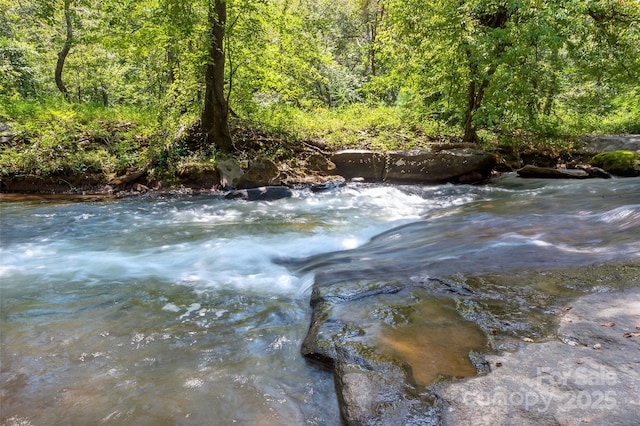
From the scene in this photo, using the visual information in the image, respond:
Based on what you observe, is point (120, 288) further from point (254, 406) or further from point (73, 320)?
point (254, 406)

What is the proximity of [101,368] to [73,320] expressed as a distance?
0.99 m

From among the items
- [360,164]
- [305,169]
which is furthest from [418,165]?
[305,169]

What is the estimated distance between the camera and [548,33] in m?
8.86

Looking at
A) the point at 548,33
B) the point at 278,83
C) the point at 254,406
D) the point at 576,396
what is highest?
the point at 548,33

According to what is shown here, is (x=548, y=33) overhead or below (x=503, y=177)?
overhead

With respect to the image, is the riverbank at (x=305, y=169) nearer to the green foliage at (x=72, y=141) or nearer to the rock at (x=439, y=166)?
the rock at (x=439, y=166)

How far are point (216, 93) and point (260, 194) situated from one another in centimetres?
316

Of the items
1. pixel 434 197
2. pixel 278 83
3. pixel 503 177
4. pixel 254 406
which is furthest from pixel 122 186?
pixel 503 177

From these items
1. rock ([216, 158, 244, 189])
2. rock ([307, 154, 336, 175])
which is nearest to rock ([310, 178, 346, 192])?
rock ([307, 154, 336, 175])

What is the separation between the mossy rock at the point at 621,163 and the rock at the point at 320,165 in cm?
713

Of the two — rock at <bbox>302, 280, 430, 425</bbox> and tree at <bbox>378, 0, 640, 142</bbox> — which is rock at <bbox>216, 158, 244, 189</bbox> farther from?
rock at <bbox>302, 280, 430, 425</bbox>

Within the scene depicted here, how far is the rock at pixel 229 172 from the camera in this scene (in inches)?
384

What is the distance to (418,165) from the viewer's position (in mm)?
10547

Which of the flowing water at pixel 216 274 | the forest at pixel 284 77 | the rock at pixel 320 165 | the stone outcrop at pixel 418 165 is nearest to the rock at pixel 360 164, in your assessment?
the stone outcrop at pixel 418 165
